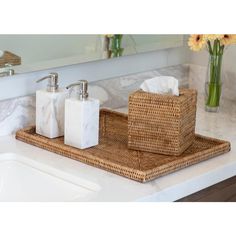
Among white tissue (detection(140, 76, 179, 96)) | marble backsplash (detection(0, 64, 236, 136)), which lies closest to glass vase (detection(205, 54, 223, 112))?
marble backsplash (detection(0, 64, 236, 136))

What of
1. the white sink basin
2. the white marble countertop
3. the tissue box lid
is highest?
the tissue box lid

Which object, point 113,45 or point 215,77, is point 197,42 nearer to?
point 215,77

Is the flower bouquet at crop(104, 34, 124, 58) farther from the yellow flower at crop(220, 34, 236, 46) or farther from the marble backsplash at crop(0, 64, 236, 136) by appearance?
the yellow flower at crop(220, 34, 236, 46)

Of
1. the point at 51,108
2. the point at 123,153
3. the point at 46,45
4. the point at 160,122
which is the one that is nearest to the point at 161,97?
the point at 160,122

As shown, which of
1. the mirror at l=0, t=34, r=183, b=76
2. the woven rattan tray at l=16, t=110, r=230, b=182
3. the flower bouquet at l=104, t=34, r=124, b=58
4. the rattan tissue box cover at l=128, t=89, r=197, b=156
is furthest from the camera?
the flower bouquet at l=104, t=34, r=124, b=58

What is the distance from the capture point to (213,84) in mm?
2115

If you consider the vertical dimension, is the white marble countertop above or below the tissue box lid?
below

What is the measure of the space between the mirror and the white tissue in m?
0.30

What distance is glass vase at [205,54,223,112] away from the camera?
2092 millimetres

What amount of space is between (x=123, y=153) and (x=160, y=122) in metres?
0.12

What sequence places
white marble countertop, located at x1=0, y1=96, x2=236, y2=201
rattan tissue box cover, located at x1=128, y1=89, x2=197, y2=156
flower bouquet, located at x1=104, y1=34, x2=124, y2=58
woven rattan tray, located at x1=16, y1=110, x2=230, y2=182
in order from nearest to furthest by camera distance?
white marble countertop, located at x1=0, y1=96, x2=236, y2=201, woven rattan tray, located at x1=16, y1=110, x2=230, y2=182, rattan tissue box cover, located at x1=128, y1=89, x2=197, y2=156, flower bouquet, located at x1=104, y1=34, x2=124, y2=58

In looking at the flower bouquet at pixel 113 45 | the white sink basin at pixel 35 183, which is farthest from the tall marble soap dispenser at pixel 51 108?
the flower bouquet at pixel 113 45

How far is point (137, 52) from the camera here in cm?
212
